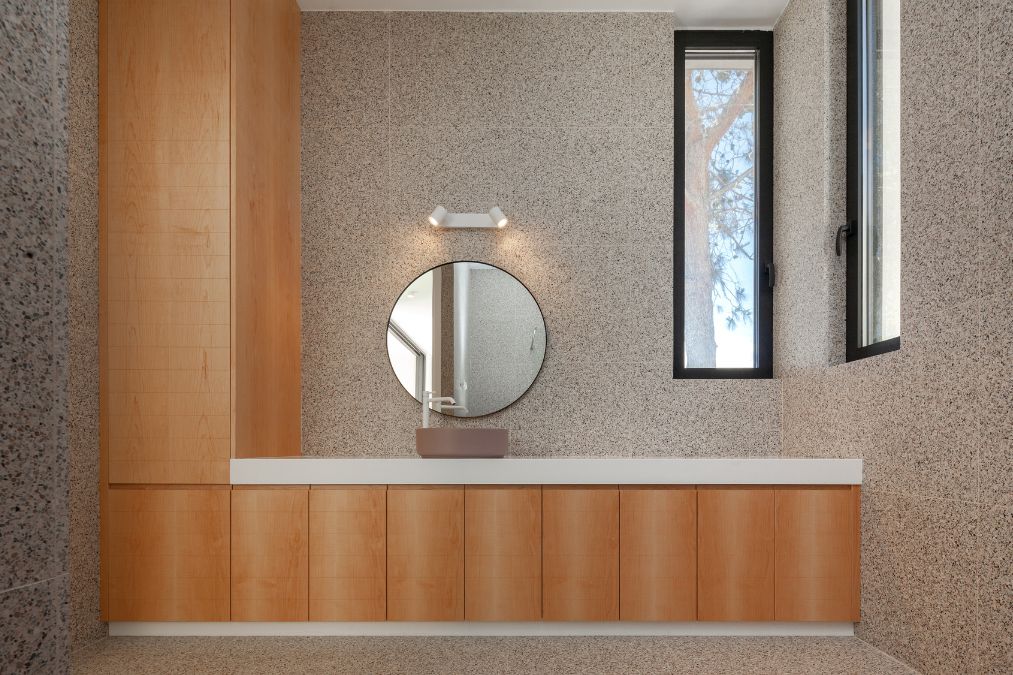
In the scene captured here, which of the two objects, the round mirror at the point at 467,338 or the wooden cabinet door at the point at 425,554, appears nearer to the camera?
the wooden cabinet door at the point at 425,554

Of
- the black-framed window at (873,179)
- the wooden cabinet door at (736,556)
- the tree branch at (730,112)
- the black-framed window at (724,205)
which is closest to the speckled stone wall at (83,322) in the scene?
the wooden cabinet door at (736,556)

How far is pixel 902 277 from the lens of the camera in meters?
2.83

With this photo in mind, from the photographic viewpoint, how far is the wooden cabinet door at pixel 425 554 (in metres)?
3.23

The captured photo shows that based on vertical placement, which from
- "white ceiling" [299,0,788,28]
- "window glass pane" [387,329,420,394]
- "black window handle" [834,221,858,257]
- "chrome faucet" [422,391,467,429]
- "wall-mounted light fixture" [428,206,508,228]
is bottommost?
"chrome faucet" [422,391,467,429]

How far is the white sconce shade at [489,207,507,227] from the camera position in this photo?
3.91 meters

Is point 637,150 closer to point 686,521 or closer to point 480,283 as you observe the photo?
point 480,283

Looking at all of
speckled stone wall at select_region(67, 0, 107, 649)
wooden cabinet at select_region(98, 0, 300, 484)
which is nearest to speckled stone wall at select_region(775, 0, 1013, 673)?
wooden cabinet at select_region(98, 0, 300, 484)

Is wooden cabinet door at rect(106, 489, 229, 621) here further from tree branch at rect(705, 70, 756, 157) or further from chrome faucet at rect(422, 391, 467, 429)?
tree branch at rect(705, 70, 756, 157)

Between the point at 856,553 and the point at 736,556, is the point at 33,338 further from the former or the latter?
the point at 856,553

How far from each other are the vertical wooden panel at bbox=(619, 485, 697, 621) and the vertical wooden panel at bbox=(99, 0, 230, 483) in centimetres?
149

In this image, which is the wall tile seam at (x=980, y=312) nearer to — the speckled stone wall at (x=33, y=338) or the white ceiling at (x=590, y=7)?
the white ceiling at (x=590, y=7)

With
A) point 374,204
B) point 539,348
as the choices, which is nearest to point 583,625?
point 539,348

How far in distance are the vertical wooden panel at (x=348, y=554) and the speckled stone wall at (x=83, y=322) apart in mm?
772

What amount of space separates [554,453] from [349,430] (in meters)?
0.92
